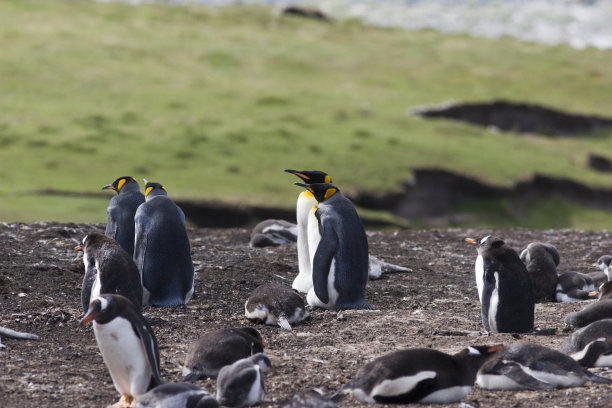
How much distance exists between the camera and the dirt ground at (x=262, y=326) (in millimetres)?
6145

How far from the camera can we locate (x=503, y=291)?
7.77 m

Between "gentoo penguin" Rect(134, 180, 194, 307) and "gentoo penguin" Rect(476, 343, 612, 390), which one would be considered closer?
"gentoo penguin" Rect(476, 343, 612, 390)

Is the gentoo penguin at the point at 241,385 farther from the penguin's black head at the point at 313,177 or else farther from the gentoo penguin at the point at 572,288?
the gentoo penguin at the point at 572,288

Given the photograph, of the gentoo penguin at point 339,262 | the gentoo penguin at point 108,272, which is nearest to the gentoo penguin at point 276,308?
the gentoo penguin at point 339,262

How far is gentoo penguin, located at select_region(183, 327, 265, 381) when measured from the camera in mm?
6332

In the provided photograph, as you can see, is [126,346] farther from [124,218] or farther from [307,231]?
[307,231]

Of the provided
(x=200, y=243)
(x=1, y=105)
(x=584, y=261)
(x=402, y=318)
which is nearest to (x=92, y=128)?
(x=1, y=105)

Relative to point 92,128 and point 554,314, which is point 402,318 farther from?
point 92,128

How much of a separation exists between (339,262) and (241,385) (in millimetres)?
3529

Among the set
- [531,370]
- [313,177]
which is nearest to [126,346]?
[531,370]

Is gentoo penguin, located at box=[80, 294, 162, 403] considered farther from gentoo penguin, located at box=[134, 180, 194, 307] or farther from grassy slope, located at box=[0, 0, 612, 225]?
grassy slope, located at box=[0, 0, 612, 225]

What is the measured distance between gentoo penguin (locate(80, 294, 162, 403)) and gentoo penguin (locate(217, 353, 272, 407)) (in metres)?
0.48

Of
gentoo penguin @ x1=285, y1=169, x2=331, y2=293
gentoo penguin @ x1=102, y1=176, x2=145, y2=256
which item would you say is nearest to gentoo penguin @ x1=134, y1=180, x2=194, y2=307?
gentoo penguin @ x1=102, y1=176, x2=145, y2=256

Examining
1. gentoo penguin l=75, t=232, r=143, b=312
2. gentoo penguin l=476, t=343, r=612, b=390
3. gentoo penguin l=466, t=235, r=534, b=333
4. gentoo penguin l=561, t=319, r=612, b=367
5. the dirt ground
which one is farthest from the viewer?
gentoo penguin l=466, t=235, r=534, b=333
